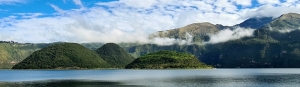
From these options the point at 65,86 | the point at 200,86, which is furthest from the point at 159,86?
the point at 65,86

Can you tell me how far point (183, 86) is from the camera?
116688mm

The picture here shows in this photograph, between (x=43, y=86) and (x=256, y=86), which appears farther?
(x=43, y=86)

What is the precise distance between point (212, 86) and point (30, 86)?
68089 mm

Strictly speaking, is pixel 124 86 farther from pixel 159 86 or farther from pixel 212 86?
pixel 212 86

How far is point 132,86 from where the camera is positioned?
120 metres

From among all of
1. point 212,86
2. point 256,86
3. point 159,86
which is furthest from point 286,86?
point 159,86

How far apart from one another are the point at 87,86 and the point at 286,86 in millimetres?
73013

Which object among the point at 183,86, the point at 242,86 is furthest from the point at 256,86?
the point at 183,86

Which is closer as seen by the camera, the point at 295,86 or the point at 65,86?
the point at 295,86

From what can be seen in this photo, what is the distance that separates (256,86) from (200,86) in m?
19.7

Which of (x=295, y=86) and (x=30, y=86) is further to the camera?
(x=30, y=86)

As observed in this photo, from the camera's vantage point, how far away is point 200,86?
11631 cm

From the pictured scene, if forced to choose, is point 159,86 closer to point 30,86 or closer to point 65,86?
point 65,86

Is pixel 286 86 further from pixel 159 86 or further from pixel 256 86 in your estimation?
pixel 159 86
